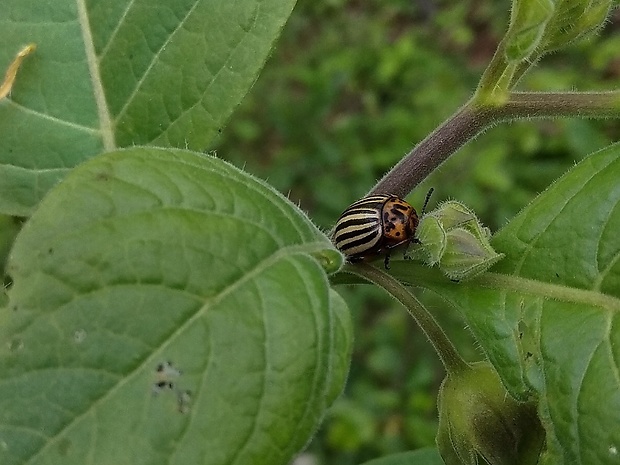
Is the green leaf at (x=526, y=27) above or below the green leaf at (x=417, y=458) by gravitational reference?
above

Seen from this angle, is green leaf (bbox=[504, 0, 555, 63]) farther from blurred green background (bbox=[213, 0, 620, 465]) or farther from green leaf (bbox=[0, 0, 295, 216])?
blurred green background (bbox=[213, 0, 620, 465])

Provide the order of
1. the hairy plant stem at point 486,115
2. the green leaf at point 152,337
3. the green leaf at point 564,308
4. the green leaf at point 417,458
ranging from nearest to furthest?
the green leaf at point 152,337 < the green leaf at point 564,308 < the hairy plant stem at point 486,115 < the green leaf at point 417,458

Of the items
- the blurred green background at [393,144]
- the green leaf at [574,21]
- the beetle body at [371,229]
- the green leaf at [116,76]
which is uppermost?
the green leaf at [574,21]

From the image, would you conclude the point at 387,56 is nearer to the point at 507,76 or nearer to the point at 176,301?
the point at 507,76

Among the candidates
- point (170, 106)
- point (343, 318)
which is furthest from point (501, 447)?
point (170, 106)

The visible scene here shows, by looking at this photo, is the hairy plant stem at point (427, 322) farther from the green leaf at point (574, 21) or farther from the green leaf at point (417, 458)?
the green leaf at point (417, 458)

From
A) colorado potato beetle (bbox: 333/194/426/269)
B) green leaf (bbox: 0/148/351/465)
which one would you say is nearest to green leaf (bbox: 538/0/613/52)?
colorado potato beetle (bbox: 333/194/426/269)

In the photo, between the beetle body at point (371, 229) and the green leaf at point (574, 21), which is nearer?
the green leaf at point (574, 21)

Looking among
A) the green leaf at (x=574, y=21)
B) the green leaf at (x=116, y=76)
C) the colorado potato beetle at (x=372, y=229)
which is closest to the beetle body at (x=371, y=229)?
the colorado potato beetle at (x=372, y=229)

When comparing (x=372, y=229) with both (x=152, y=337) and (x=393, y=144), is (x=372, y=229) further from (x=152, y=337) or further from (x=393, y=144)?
(x=393, y=144)
